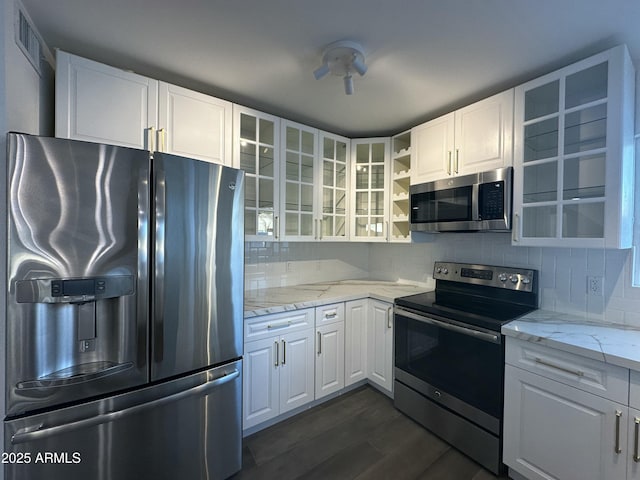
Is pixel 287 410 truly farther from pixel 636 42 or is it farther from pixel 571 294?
pixel 636 42

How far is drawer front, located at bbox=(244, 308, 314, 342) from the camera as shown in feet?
6.15

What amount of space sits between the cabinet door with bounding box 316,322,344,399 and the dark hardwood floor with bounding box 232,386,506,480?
178mm

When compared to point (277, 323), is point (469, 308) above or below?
above

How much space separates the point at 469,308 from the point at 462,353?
0.32 m

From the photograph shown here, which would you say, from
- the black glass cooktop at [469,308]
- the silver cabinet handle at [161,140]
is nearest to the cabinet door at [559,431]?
the black glass cooktop at [469,308]

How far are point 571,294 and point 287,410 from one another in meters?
2.07

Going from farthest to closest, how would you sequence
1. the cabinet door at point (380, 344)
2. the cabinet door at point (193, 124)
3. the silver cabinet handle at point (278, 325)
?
the cabinet door at point (380, 344) < the silver cabinet handle at point (278, 325) < the cabinet door at point (193, 124)

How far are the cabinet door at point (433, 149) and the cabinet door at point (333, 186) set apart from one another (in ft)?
2.18

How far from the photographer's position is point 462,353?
180 centimetres

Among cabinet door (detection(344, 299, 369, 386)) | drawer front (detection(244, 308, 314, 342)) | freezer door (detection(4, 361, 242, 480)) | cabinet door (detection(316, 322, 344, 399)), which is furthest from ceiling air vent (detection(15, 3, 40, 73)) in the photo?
cabinet door (detection(344, 299, 369, 386))

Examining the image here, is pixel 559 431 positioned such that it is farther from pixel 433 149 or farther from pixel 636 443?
pixel 433 149

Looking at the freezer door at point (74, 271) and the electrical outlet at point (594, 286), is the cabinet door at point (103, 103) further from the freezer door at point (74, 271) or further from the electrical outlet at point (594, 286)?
the electrical outlet at point (594, 286)

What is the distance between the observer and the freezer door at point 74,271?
1062 millimetres

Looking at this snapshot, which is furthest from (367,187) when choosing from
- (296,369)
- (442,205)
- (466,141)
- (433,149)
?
(296,369)
